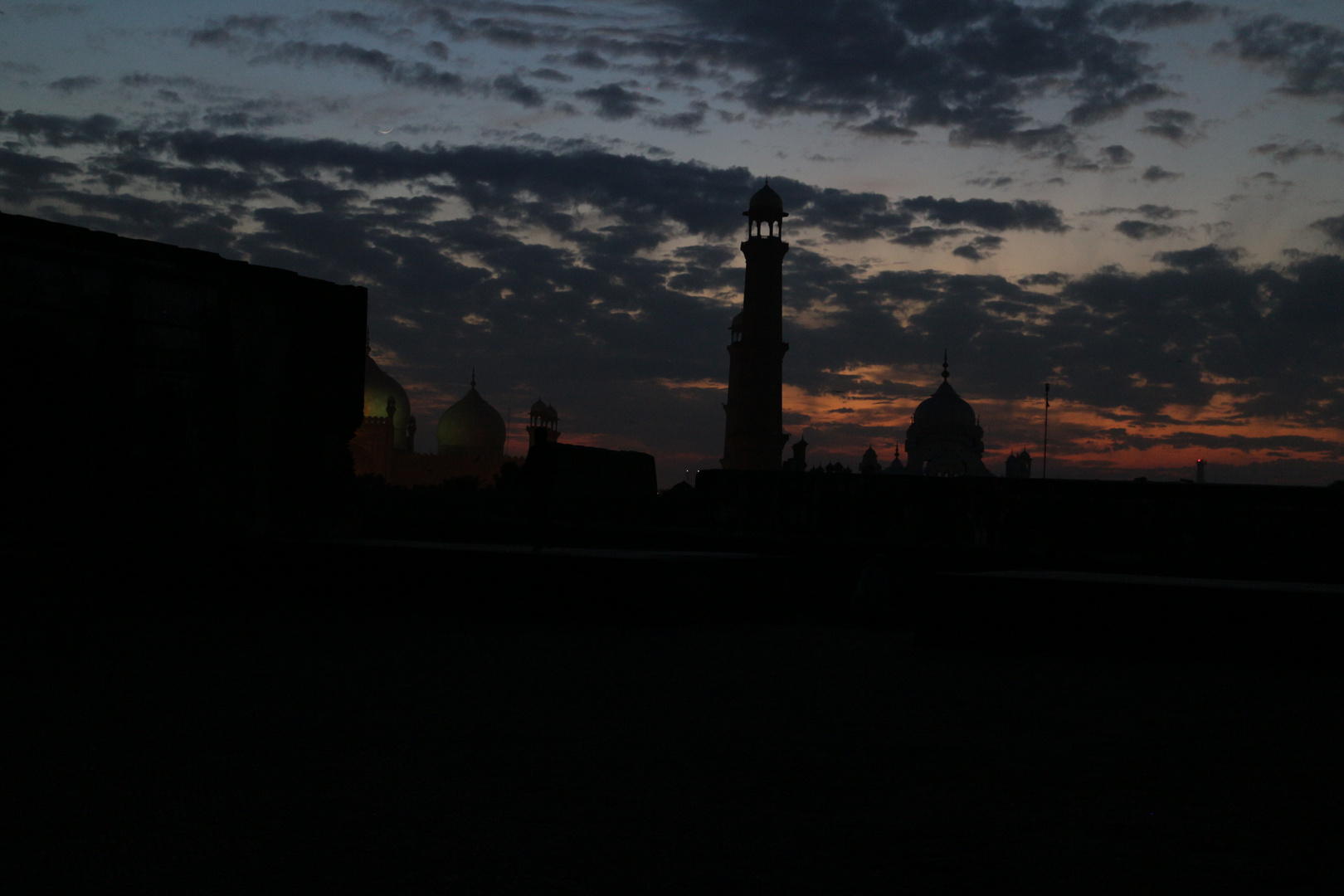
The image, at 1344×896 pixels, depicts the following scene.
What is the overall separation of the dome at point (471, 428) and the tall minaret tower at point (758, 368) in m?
27.5

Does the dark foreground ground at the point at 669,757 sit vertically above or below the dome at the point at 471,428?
below

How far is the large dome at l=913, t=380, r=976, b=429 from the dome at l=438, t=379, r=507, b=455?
31.6 m

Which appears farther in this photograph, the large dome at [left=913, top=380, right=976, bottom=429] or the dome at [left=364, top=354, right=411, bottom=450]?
the large dome at [left=913, top=380, right=976, bottom=429]

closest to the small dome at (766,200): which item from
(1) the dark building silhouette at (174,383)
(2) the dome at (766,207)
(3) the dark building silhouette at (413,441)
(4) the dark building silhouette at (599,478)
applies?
(2) the dome at (766,207)

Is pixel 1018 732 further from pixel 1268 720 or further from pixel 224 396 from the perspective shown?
pixel 224 396

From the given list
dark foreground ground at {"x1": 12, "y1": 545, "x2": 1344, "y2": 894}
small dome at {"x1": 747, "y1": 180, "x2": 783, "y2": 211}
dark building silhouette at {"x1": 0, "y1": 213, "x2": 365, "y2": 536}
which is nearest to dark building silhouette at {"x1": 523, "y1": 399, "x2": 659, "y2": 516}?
dark building silhouette at {"x1": 0, "y1": 213, "x2": 365, "y2": 536}

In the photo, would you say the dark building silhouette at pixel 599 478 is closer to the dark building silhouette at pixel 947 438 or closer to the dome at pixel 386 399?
the dome at pixel 386 399

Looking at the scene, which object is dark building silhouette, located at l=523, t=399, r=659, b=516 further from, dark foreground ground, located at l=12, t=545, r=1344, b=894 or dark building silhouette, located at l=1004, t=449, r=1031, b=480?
dark building silhouette, located at l=1004, t=449, r=1031, b=480

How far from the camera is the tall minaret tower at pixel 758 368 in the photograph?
54000 mm

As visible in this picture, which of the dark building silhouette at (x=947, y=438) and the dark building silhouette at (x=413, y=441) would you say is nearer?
the dark building silhouette at (x=413, y=441)

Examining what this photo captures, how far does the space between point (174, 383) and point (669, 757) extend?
8.13 m

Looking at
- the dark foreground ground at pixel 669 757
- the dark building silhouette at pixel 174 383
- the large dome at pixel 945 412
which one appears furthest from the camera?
the large dome at pixel 945 412

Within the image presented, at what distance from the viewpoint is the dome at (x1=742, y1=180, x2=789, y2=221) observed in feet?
188

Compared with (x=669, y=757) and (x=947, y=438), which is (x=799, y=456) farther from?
(x=669, y=757)
